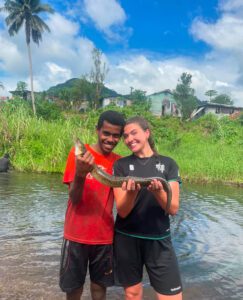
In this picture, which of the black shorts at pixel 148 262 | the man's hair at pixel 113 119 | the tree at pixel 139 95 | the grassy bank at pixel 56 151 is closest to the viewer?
the black shorts at pixel 148 262

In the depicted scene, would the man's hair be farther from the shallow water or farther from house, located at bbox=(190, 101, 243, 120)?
house, located at bbox=(190, 101, 243, 120)

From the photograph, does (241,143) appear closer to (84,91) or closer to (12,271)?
(12,271)

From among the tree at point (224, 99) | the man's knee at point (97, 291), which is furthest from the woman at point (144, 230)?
the tree at point (224, 99)

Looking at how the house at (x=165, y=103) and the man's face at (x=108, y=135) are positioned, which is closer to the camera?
the man's face at (x=108, y=135)

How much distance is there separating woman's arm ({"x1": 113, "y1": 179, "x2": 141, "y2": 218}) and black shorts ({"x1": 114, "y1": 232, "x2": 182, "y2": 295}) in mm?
250

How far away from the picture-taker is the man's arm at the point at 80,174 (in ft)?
8.44

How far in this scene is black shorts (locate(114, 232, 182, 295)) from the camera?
2824 millimetres

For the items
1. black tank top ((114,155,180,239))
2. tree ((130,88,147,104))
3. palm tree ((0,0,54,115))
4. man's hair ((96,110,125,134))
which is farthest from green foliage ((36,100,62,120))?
black tank top ((114,155,180,239))

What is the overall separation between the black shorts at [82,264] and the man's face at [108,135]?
0.84 metres

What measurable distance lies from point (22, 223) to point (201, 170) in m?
9.17

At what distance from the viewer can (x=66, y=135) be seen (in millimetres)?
16422

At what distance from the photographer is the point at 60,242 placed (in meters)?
6.04

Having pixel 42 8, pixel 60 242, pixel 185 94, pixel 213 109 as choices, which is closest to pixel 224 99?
pixel 213 109

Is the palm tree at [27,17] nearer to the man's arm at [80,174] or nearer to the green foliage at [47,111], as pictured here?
the green foliage at [47,111]
